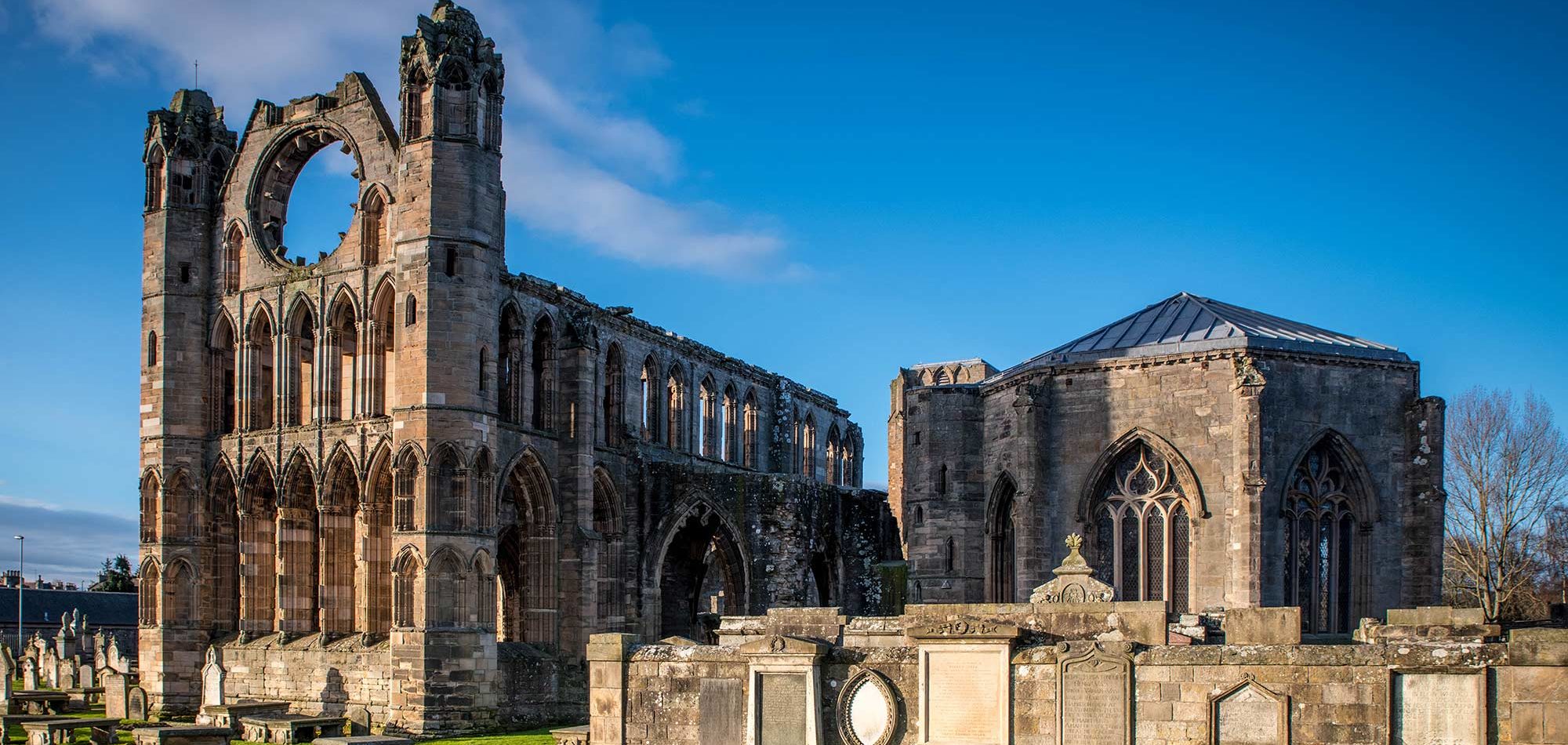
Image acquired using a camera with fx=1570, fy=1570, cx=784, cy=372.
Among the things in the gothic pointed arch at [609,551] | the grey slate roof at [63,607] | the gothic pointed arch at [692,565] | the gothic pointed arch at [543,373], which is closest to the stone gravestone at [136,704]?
the gothic pointed arch at [609,551]

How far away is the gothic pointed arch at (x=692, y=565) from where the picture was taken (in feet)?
124

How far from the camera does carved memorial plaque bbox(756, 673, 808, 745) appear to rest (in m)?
19.5

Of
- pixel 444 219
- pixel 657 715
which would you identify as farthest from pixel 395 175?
pixel 657 715

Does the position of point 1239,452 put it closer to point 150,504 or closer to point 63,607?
point 150,504

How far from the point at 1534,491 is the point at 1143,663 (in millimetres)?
27462

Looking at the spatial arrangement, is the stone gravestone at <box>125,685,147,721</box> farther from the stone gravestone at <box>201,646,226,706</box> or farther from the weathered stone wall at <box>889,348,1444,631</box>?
the weathered stone wall at <box>889,348,1444,631</box>

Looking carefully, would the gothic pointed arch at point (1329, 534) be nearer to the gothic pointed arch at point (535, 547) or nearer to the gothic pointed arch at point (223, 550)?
the gothic pointed arch at point (535, 547)

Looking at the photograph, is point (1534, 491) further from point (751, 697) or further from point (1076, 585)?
point (751, 697)

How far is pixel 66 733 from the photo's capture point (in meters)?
28.5

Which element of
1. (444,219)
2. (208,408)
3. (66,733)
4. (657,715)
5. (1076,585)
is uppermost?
(444,219)

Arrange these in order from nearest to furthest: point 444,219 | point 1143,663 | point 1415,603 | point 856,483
Result: 1. point 1143,663
2. point 1415,603
3. point 444,219
4. point 856,483

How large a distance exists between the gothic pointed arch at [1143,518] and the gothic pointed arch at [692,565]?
34.6 ft

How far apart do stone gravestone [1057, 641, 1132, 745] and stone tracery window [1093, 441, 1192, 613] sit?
9.69 meters

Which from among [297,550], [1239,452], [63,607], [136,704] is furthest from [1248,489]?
[63,607]
